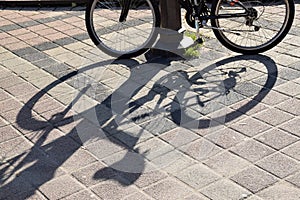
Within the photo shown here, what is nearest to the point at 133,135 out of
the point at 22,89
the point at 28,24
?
the point at 22,89

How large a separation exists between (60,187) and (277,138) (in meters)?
1.76

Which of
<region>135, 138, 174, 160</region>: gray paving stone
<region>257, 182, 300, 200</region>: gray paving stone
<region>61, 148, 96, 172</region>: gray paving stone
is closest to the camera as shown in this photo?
<region>257, 182, 300, 200</region>: gray paving stone

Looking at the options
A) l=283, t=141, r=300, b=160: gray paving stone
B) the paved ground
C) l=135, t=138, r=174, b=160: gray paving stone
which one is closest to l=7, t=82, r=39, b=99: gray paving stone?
the paved ground

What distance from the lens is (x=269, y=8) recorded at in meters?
7.69

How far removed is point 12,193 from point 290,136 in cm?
221

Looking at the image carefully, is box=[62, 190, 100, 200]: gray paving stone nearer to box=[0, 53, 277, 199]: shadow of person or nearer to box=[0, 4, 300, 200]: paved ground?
box=[0, 4, 300, 200]: paved ground

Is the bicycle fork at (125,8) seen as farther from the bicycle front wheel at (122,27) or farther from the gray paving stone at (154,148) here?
the gray paving stone at (154,148)

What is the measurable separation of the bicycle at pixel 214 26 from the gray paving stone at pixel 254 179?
2.31 metres

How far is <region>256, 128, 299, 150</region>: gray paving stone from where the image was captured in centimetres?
465

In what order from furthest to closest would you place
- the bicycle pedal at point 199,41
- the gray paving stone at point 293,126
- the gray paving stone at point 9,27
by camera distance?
the gray paving stone at point 9,27 → the bicycle pedal at point 199,41 → the gray paving stone at point 293,126

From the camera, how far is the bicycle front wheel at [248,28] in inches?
248

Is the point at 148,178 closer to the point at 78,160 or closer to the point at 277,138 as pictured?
the point at 78,160

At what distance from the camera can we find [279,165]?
4.38 meters

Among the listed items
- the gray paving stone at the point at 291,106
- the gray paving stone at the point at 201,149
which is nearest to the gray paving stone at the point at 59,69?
the gray paving stone at the point at 201,149
